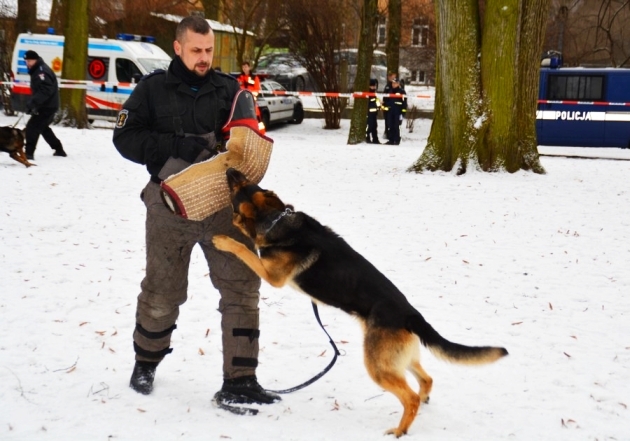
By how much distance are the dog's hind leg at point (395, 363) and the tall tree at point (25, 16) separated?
2293 cm

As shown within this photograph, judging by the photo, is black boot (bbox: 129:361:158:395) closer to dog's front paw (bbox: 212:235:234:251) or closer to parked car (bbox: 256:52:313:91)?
dog's front paw (bbox: 212:235:234:251)

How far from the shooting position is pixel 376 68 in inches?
1293

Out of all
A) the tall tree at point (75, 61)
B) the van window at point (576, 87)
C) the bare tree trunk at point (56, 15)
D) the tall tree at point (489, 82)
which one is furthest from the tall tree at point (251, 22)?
the tall tree at point (489, 82)

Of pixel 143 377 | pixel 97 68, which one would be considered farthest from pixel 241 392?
pixel 97 68

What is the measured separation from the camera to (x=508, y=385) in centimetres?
429

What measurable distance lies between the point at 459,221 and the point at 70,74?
12.3m

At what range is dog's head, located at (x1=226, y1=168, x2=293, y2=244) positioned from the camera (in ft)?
12.6

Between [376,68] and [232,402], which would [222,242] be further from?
[376,68]

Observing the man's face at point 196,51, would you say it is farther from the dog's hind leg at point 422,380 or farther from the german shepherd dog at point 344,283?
the dog's hind leg at point 422,380

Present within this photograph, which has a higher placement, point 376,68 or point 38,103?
point 376,68

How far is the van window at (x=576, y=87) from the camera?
18703 mm

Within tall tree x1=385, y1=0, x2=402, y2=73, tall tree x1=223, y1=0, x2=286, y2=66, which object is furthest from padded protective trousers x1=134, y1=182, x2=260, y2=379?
tall tree x1=223, y1=0, x2=286, y2=66

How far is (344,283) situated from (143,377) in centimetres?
125

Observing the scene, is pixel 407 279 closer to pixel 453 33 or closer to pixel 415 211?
pixel 415 211
